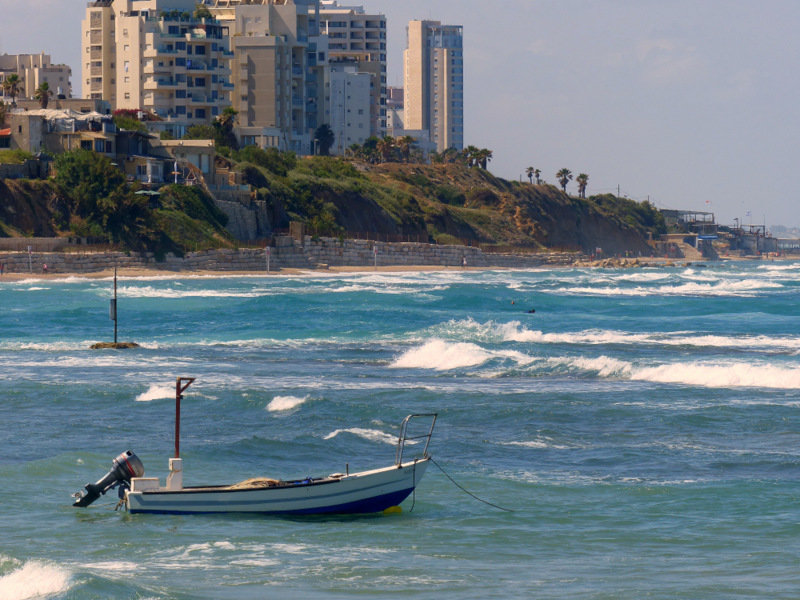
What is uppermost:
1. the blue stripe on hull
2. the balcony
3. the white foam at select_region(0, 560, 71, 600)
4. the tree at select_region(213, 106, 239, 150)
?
the balcony

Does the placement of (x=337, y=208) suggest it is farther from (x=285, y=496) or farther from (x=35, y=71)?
(x=285, y=496)

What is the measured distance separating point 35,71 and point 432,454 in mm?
168277

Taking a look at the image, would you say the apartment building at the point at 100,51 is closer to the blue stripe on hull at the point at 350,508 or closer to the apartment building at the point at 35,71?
the apartment building at the point at 35,71

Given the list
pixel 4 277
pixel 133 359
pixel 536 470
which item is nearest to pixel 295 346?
pixel 133 359

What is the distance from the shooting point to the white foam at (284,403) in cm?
3106

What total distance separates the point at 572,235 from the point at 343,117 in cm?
3927

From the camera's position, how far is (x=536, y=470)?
963 inches

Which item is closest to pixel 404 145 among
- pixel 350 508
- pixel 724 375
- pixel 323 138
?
pixel 323 138

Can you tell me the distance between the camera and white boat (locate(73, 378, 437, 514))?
2023cm

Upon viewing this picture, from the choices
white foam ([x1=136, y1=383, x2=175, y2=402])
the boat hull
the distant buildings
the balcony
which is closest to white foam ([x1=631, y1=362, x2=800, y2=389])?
white foam ([x1=136, y1=383, x2=175, y2=402])

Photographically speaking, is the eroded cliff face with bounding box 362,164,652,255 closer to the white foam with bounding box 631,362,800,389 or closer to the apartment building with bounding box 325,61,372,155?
the apartment building with bounding box 325,61,372,155

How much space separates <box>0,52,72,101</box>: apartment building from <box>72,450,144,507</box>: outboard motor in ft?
551

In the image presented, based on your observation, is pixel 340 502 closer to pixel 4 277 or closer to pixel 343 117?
pixel 4 277

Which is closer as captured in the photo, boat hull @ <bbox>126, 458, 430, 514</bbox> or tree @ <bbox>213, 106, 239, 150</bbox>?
boat hull @ <bbox>126, 458, 430, 514</bbox>
